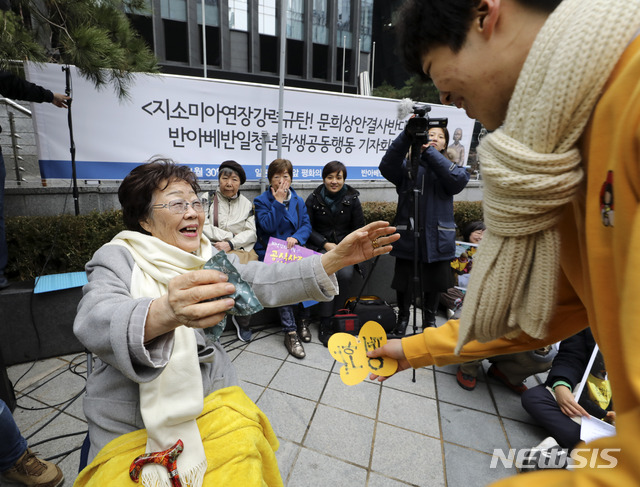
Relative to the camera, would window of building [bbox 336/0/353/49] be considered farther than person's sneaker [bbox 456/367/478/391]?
Yes

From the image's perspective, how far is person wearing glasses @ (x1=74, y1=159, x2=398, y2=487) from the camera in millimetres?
961

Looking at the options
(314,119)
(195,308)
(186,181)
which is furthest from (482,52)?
(314,119)

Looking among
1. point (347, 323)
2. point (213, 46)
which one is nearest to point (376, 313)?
point (347, 323)

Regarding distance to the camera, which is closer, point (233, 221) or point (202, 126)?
point (233, 221)

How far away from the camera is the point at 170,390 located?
1.26 meters

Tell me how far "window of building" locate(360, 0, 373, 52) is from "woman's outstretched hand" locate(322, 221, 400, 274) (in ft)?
Result: 64.7

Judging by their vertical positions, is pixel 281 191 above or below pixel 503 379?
above

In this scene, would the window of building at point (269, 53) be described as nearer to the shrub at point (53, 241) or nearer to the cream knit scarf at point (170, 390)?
the shrub at point (53, 241)

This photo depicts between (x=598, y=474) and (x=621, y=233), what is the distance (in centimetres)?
36

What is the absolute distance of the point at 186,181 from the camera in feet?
5.40

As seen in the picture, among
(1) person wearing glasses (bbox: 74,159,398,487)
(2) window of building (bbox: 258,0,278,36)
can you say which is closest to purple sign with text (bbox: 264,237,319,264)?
(1) person wearing glasses (bbox: 74,159,398,487)

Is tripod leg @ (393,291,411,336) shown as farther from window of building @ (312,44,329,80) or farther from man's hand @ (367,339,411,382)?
window of building @ (312,44,329,80)

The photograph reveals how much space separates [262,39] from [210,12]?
8.29ft

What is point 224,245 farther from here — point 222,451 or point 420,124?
point 222,451
